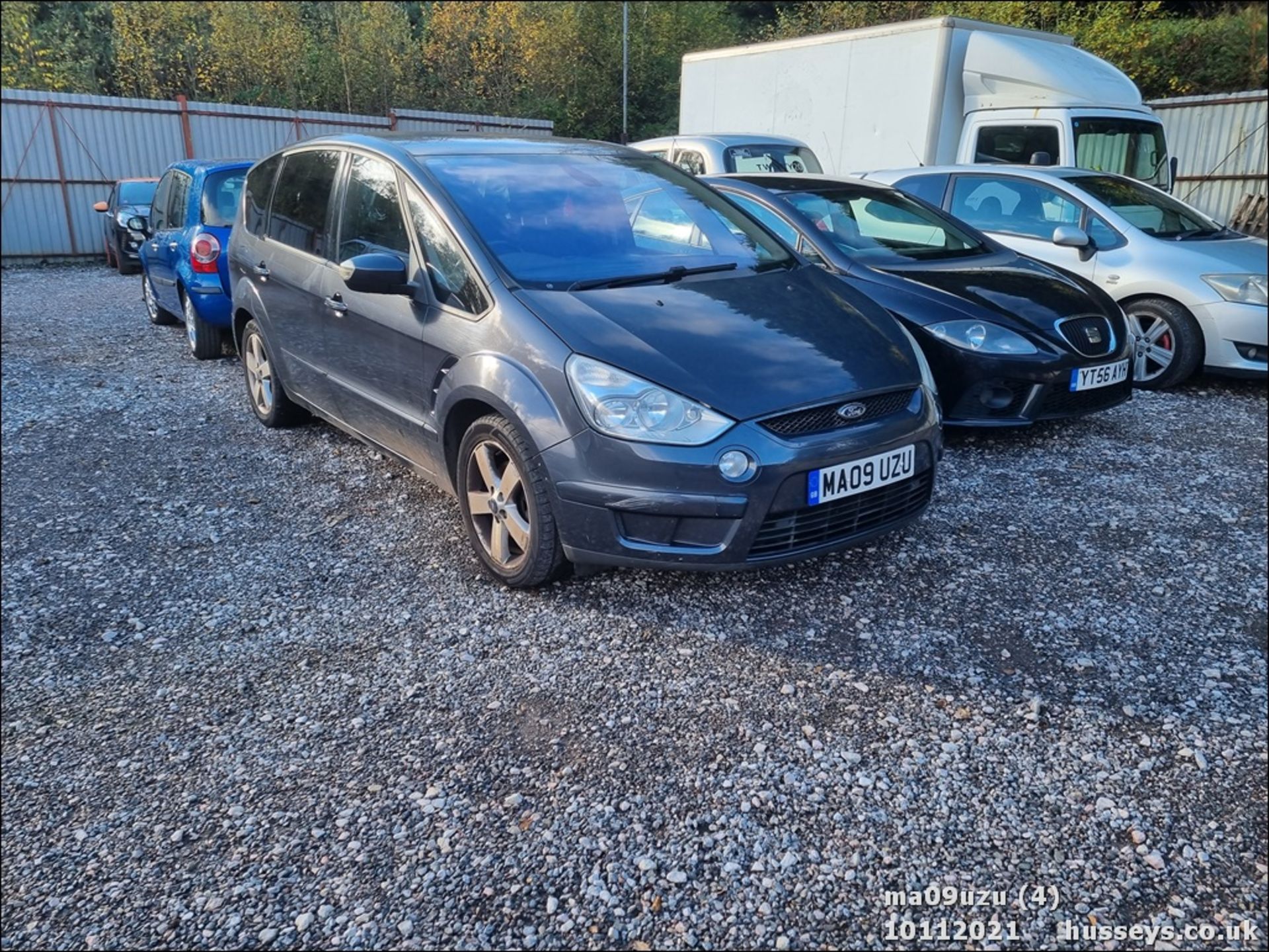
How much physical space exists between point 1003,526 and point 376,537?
274cm

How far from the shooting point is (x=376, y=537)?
419cm

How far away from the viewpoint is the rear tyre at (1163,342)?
6.48m

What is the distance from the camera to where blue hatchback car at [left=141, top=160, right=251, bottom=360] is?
23.5ft

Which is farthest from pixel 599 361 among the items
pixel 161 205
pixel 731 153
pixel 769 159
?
pixel 769 159

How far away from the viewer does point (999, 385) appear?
16.4ft

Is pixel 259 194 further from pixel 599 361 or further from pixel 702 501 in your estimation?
pixel 702 501

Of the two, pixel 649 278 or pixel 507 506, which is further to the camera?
pixel 649 278

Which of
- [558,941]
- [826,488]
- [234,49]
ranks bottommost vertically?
[558,941]

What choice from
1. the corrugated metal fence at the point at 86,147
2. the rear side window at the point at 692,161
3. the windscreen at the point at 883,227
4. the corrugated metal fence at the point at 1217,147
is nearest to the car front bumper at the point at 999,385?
the windscreen at the point at 883,227

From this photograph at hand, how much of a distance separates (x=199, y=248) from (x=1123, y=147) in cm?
857

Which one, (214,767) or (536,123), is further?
(536,123)

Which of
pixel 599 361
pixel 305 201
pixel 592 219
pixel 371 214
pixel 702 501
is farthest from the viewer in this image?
pixel 305 201

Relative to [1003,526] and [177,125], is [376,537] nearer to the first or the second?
[1003,526]

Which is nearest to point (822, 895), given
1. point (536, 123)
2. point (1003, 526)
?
point (1003, 526)
